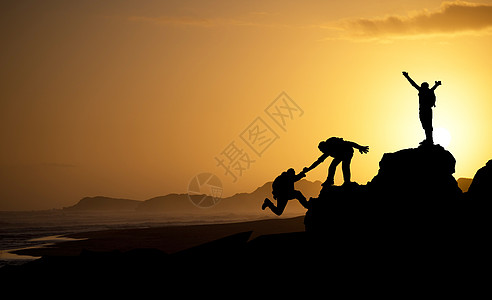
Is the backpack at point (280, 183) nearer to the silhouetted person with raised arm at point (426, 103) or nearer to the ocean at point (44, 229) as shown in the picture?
the silhouetted person with raised arm at point (426, 103)

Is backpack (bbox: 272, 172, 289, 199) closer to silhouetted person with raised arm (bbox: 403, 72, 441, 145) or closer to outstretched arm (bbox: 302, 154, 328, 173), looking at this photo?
outstretched arm (bbox: 302, 154, 328, 173)

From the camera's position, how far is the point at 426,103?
64.7 ft

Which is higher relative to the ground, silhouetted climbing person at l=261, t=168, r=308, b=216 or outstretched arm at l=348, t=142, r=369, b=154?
outstretched arm at l=348, t=142, r=369, b=154

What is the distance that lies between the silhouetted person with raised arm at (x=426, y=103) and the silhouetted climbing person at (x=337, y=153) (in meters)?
2.31

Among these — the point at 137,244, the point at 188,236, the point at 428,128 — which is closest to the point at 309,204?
the point at 428,128

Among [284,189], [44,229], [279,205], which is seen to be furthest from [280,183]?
[44,229]

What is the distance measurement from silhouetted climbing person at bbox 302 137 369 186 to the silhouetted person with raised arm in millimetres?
2315

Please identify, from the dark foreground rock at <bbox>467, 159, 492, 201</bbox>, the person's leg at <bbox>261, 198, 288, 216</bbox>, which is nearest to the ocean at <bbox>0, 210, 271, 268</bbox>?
the person's leg at <bbox>261, 198, 288, 216</bbox>

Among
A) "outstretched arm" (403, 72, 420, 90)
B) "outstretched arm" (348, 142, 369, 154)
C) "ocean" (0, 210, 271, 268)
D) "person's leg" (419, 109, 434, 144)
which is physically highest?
"outstretched arm" (403, 72, 420, 90)

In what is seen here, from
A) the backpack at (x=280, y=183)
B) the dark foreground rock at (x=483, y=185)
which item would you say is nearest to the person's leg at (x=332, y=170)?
the backpack at (x=280, y=183)

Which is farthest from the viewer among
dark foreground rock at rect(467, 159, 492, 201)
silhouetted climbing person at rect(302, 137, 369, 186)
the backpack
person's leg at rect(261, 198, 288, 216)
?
the backpack

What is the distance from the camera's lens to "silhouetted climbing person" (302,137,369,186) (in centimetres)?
2033

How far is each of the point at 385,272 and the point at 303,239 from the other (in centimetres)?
317

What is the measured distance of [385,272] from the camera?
1576 cm
